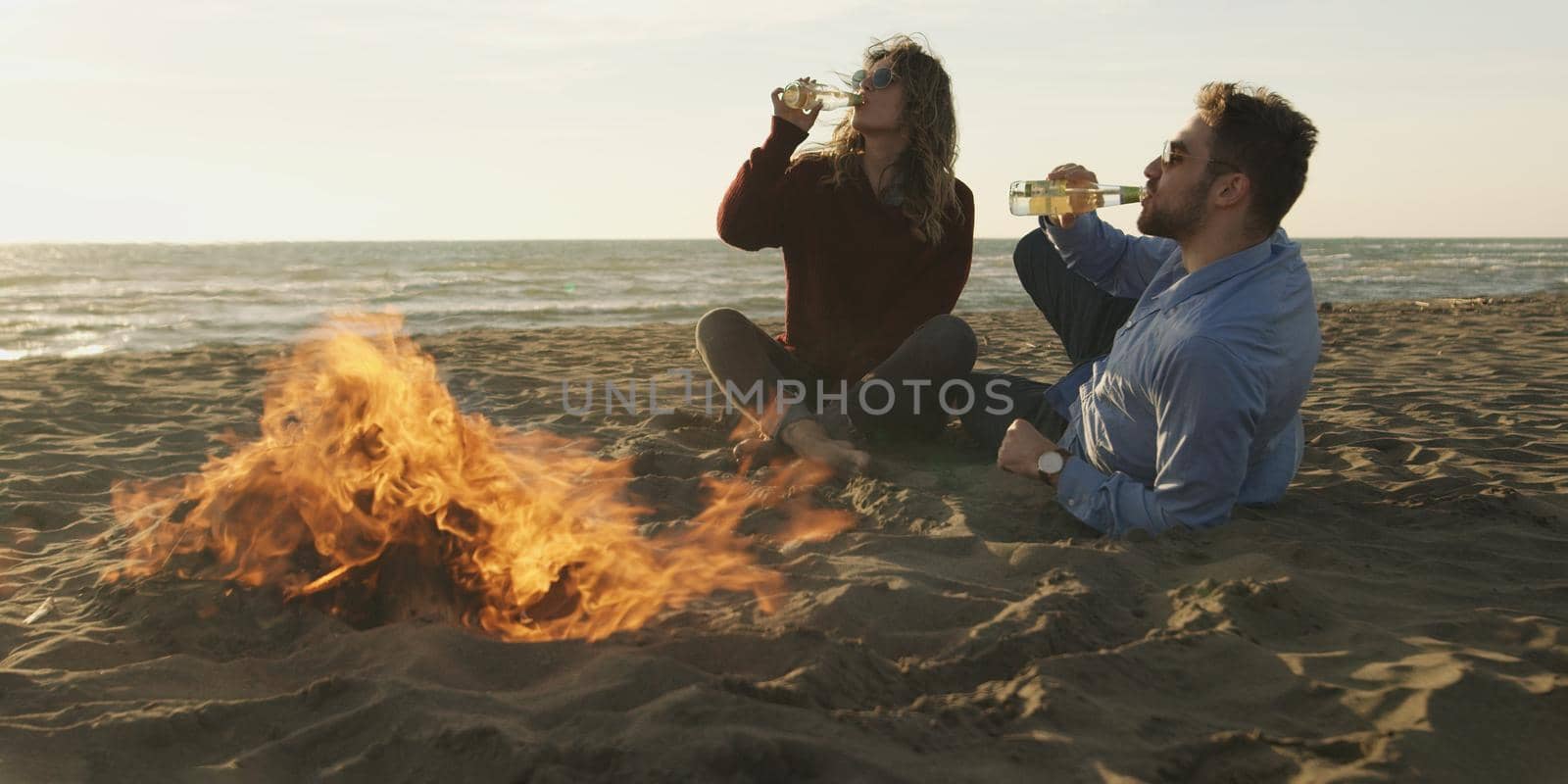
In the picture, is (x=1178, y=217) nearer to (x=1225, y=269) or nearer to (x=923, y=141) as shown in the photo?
(x=1225, y=269)

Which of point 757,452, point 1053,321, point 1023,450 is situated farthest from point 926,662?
point 1053,321

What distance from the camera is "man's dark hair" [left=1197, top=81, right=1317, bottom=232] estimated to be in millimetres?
2957

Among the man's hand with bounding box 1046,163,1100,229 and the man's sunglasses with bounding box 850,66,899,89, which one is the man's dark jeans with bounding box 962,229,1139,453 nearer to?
the man's hand with bounding box 1046,163,1100,229

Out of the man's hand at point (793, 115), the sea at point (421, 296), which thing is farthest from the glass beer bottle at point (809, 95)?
the sea at point (421, 296)

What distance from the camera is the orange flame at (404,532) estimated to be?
9.39 feet

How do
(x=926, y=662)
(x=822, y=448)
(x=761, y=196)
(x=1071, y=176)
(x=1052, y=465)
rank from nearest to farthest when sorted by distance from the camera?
(x=926, y=662)
(x=1052, y=465)
(x=1071, y=176)
(x=822, y=448)
(x=761, y=196)

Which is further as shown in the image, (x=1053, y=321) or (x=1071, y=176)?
(x=1053, y=321)

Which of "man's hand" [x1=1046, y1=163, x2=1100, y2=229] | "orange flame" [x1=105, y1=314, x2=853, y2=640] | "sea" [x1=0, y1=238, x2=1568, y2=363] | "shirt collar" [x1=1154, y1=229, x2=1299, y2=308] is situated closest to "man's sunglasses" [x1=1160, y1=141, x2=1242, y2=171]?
"shirt collar" [x1=1154, y1=229, x2=1299, y2=308]

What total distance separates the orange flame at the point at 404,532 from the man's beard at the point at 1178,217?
5.17 feet

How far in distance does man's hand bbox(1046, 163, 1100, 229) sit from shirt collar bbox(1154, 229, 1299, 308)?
91 cm

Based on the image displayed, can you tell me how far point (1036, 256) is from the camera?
4406 millimetres

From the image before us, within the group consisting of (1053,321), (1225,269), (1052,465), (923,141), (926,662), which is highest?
(923,141)

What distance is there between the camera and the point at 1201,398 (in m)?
2.86

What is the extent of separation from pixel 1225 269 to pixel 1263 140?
373 mm
